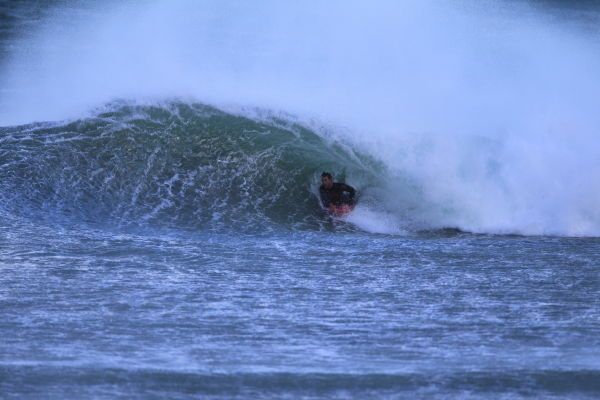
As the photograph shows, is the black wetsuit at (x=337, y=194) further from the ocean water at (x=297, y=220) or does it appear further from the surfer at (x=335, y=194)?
the ocean water at (x=297, y=220)

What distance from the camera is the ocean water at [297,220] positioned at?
8430 mm

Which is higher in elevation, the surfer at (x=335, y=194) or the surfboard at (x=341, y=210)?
the surfer at (x=335, y=194)

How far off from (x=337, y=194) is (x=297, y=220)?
635 mm

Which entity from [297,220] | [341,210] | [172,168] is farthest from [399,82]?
[297,220]

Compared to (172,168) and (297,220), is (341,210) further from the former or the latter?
(172,168)

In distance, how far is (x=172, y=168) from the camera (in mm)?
14938

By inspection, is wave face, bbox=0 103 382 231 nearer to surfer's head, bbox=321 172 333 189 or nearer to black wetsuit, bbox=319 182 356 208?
black wetsuit, bbox=319 182 356 208

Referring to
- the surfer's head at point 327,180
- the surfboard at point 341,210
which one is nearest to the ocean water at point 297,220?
the surfboard at point 341,210

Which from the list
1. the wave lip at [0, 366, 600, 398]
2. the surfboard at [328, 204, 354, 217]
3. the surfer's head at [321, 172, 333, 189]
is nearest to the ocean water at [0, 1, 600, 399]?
the wave lip at [0, 366, 600, 398]

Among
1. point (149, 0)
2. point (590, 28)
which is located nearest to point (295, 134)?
point (149, 0)

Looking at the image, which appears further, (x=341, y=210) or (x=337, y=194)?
(x=337, y=194)

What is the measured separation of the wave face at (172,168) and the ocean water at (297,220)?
4 centimetres

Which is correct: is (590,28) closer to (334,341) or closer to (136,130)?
(136,130)

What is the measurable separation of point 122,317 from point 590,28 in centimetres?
2525
